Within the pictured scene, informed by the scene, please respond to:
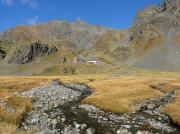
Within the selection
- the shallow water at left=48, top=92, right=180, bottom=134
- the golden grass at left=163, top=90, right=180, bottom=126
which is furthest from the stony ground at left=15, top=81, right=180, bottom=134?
the golden grass at left=163, top=90, right=180, bottom=126

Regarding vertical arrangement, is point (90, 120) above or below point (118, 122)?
above

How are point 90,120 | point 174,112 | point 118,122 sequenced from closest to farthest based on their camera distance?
point 118,122 < point 90,120 < point 174,112

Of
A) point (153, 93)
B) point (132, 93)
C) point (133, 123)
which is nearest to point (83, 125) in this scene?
point (133, 123)

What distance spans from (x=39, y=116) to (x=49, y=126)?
5.45 meters

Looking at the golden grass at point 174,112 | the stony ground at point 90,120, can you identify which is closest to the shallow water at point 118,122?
the stony ground at point 90,120

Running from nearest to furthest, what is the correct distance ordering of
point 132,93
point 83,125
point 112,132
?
point 112,132, point 83,125, point 132,93

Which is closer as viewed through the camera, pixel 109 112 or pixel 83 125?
pixel 83 125

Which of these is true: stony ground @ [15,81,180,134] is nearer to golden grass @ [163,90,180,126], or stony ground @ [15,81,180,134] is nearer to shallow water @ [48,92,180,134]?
shallow water @ [48,92,180,134]

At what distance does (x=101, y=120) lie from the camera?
37531mm

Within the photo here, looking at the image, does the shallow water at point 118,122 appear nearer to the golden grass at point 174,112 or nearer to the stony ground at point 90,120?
the stony ground at point 90,120

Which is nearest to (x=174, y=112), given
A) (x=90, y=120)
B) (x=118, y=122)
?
(x=118, y=122)

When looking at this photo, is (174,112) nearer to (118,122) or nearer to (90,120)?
(118,122)

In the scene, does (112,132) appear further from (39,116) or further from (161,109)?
(161,109)

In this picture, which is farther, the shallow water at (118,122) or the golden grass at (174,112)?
the golden grass at (174,112)
